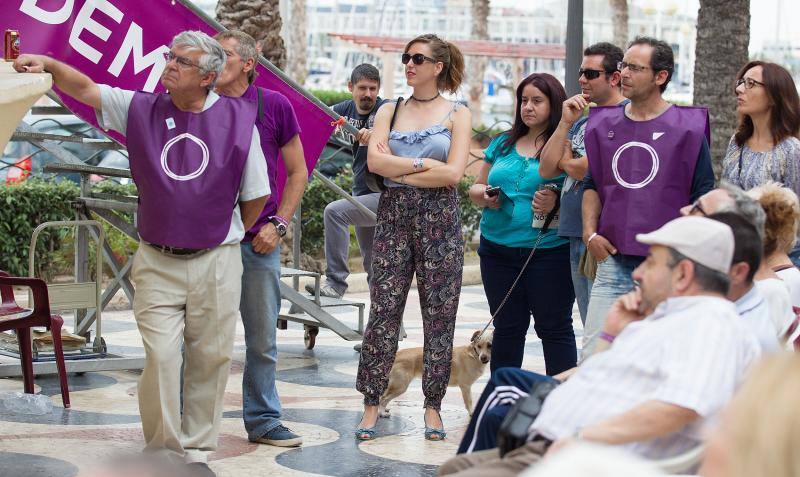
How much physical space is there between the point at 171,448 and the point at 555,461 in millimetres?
3727

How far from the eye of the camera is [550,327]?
21.9ft

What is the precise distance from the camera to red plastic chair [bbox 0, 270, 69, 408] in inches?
264

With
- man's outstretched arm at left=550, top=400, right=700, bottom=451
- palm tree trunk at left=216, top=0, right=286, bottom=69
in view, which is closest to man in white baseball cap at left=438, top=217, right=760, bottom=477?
man's outstretched arm at left=550, top=400, right=700, bottom=451

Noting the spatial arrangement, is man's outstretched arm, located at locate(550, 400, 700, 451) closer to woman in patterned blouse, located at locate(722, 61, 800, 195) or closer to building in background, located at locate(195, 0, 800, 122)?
woman in patterned blouse, located at locate(722, 61, 800, 195)

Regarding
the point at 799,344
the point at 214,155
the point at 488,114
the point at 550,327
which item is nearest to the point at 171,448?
the point at 214,155

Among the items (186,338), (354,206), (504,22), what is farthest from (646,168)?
(504,22)

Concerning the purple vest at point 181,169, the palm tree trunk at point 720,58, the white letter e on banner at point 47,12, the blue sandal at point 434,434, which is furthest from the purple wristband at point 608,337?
the palm tree trunk at point 720,58

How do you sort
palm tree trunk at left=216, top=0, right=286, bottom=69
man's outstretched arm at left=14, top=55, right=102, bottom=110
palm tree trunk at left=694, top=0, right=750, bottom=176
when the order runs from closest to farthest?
man's outstretched arm at left=14, top=55, right=102, bottom=110 < palm tree trunk at left=694, top=0, right=750, bottom=176 < palm tree trunk at left=216, top=0, right=286, bottom=69

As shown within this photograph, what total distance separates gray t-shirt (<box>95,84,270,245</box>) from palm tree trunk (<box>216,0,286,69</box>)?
7304 mm

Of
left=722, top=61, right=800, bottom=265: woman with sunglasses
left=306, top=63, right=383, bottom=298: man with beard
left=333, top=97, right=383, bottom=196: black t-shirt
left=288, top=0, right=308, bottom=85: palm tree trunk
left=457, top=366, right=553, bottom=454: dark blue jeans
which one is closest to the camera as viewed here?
left=457, top=366, right=553, bottom=454: dark blue jeans

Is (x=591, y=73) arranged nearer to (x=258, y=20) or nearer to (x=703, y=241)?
(x=703, y=241)

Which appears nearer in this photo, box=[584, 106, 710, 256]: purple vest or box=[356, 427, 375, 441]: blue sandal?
box=[584, 106, 710, 256]: purple vest

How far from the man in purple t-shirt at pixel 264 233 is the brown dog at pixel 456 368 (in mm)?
924

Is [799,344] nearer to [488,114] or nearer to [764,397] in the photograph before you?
[764,397]
